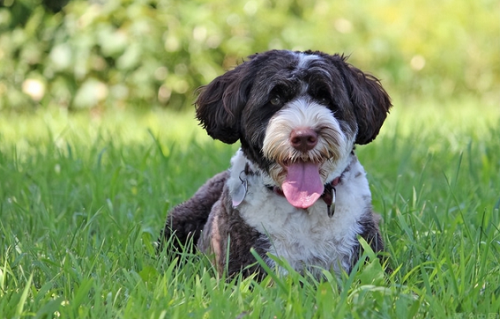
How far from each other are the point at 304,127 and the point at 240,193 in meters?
0.50

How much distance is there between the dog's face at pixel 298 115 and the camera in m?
3.44

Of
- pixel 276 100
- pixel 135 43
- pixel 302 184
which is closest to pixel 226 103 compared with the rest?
pixel 276 100

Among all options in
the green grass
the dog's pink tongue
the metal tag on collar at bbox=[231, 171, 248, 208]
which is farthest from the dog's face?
the green grass

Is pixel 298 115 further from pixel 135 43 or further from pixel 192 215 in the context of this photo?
pixel 135 43

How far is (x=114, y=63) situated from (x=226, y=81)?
6.17 m

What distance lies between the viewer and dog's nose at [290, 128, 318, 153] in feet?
11.2

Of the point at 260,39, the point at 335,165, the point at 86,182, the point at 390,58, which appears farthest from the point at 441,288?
the point at 390,58

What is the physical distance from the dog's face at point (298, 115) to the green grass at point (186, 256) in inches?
19.6

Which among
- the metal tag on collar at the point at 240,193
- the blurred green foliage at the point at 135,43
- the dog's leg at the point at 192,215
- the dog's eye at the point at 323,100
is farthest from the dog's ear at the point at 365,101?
the blurred green foliage at the point at 135,43

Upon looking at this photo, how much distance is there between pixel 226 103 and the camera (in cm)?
369

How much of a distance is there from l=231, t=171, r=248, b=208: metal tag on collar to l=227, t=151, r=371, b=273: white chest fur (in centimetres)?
2

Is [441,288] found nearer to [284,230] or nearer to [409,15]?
[284,230]

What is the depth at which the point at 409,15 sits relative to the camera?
1156cm

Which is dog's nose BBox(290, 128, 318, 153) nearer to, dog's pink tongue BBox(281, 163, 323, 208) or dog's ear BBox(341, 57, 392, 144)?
dog's pink tongue BBox(281, 163, 323, 208)
